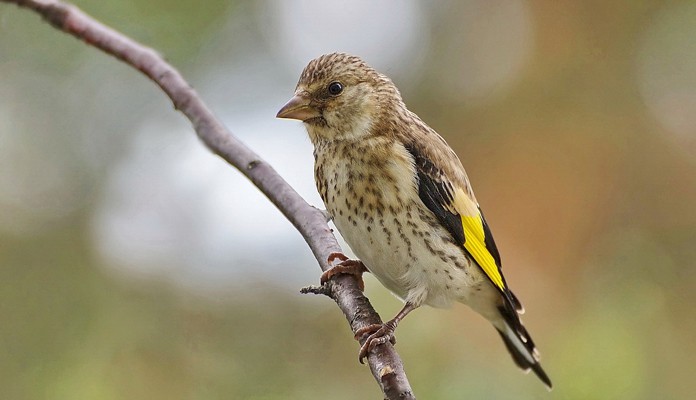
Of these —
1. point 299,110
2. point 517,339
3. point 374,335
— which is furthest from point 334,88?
point 517,339

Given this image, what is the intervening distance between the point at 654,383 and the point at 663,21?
4888 mm

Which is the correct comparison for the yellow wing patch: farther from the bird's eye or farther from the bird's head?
the bird's eye

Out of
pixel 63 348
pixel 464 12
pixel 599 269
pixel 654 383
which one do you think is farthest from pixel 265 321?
pixel 464 12

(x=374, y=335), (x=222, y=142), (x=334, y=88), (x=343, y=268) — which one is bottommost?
(x=374, y=335)

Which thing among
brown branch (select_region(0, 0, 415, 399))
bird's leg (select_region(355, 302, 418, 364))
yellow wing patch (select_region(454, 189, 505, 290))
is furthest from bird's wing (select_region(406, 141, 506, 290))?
bird's leg (select_region(355, 302, 418, 364))

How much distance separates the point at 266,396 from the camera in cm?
522

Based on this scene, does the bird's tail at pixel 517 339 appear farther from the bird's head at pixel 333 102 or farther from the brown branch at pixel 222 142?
the brown branch at pixel 222 142

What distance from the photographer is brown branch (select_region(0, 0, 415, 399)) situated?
2936 millimetres

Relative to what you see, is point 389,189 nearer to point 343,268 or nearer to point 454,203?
point 454,203

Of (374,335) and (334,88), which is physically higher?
(334,88)

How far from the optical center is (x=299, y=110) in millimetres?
3812

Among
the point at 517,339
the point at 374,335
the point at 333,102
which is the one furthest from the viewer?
the point at 517,339

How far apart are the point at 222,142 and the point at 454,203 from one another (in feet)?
3.88

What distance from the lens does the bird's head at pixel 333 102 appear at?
12.7 ft
